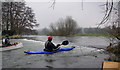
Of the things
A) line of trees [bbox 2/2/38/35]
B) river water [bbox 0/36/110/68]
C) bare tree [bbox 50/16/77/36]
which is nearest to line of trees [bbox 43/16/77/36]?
bare tree [bbox 50/16/77/36]

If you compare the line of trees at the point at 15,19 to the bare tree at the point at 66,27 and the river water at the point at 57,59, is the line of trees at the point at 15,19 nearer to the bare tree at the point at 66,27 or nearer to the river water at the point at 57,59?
the bare tree at the point at 66,27

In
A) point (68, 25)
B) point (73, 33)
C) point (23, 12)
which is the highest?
point (23, 12)

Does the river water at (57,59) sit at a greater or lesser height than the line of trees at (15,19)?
lesser

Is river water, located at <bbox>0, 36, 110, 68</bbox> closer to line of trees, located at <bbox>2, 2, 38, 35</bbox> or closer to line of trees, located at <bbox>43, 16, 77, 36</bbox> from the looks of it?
line of trees, located at <bbox>2, 2, 38, 35</bbox>

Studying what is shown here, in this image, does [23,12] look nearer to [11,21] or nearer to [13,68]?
[11,21]

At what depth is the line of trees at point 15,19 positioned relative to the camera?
3773 centimetres

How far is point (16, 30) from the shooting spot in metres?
39.4

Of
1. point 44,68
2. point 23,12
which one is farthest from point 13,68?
point 23,12

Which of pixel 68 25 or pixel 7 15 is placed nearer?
pixel 7 15

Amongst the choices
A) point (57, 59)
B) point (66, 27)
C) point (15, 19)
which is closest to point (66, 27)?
point (66, 27)

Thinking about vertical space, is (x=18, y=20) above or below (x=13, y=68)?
above

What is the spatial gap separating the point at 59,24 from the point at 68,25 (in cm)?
487

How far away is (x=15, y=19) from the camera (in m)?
39.5

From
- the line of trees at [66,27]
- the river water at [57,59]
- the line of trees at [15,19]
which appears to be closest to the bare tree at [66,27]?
the line of trees at [66,27]
